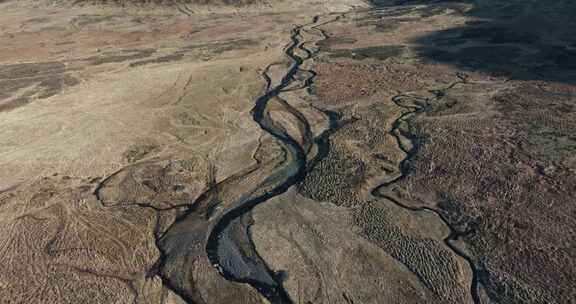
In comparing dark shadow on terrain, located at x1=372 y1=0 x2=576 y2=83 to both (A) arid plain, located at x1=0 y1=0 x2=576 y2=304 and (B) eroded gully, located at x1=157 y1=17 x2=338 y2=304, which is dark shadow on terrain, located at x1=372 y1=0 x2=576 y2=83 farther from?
(B) eroded gully, located at x1=157 y1=17 x2=338 y2=304

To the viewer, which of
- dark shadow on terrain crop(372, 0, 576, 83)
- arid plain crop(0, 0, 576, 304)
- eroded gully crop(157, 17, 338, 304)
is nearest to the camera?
arid plain crop(0, 0, 576, 304)

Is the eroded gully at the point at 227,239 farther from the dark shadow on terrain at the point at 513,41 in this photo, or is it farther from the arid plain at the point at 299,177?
the dark shadow on terrain at the point at 513,41

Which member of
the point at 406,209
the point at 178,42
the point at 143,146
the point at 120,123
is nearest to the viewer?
the point at 406,209

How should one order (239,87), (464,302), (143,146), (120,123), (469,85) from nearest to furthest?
(464,302) → (143,146) → (120,123) → (469,85) → (239,87)

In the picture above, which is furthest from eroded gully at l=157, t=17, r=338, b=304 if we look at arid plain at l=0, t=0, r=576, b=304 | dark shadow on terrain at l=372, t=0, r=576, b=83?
dark shadow on terrain at l=372, t=0, r=576, b=83

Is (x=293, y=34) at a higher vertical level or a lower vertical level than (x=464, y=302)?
higher

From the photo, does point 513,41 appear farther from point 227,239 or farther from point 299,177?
point 227,239

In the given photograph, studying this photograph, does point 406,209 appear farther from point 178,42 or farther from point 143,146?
point 178,42

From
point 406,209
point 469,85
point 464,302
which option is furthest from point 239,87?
point 464,302
